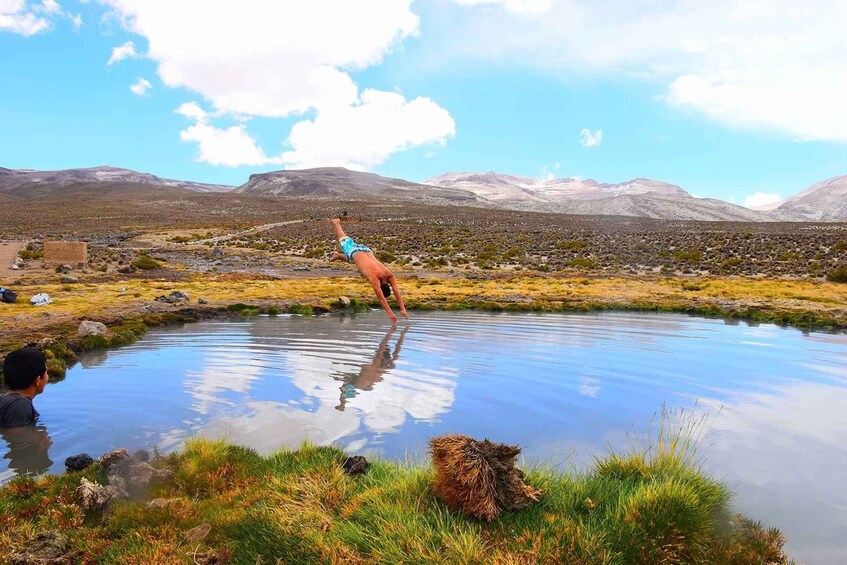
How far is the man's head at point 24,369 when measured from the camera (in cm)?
804

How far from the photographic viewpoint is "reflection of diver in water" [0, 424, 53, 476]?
262 inches

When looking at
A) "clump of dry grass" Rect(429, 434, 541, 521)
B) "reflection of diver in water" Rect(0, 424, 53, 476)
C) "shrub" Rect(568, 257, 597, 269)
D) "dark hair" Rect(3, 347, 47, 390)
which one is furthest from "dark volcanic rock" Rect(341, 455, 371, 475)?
"shrub" Rect(568, 257, 597, 269)

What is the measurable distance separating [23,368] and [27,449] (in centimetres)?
140

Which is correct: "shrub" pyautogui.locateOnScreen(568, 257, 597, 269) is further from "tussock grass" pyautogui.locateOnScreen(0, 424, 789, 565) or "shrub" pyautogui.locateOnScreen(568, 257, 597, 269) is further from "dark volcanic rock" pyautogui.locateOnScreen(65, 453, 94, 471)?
"dark volcanic rock" pyautogui.locateOnScreen(65, 453, 94, 471)

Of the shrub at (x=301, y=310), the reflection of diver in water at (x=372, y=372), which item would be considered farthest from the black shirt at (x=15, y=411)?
the shrub at (x=301, y=310)

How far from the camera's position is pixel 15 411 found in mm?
7707

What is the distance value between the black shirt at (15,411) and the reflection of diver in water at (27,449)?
8cm

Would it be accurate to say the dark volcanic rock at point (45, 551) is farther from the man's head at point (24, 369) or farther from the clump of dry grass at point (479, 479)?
the man's head at point (24, 369)

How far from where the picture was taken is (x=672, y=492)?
186 inches

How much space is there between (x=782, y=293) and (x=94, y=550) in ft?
98.7

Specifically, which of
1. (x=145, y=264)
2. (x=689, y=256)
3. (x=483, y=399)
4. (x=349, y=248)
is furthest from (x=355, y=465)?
(x=689, y=256)

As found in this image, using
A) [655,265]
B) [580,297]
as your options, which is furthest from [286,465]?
[655,265]

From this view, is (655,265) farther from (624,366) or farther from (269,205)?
(269,205)

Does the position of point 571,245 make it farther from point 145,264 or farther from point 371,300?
point 145,264
